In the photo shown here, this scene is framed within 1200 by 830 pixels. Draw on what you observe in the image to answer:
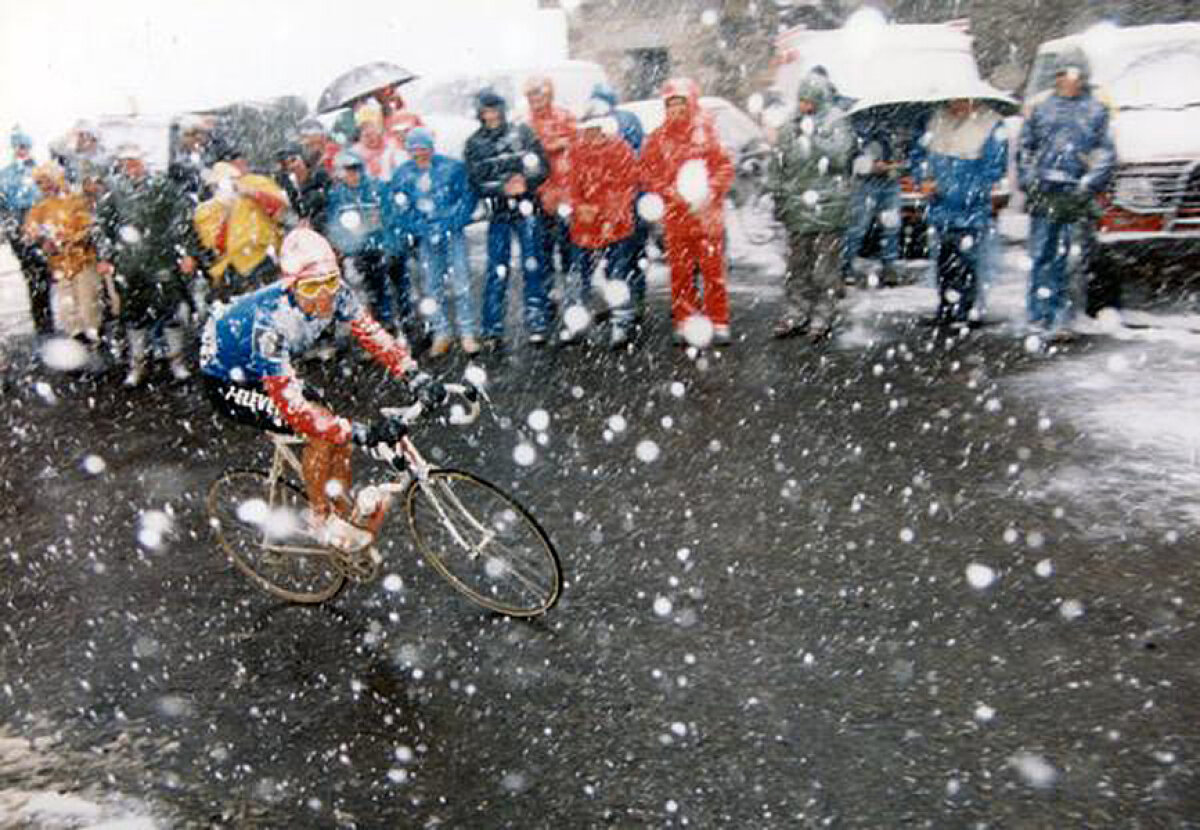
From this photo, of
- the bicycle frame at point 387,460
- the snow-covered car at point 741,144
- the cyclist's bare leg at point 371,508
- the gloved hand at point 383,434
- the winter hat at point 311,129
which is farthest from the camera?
the snow-covered car at point 741,144

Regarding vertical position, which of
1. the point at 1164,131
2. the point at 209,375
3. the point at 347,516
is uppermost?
the point at 1164,131

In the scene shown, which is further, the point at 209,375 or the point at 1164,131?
the point at 1164,131

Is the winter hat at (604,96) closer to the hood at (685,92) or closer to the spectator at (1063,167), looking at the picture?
the hood at (685,92)

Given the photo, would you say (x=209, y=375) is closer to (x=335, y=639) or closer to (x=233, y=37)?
(x=335, y=639)

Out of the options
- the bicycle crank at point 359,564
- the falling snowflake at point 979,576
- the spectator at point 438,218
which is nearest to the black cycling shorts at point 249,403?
the bicycle crank at point 359,564

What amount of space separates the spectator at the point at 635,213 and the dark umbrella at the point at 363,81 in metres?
2.17

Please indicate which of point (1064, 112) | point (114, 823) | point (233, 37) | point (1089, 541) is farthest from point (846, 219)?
point (233, 37)

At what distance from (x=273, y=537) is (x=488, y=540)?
1.33 m

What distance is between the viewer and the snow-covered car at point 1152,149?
8.34 meters

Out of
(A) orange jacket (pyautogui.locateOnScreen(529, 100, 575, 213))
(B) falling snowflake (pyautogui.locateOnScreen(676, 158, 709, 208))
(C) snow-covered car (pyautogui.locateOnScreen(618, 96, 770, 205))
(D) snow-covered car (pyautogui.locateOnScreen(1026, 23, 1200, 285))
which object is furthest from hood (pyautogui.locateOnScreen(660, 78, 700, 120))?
(C) snow-covered car (pyautogui.locateOnScreen(618, 96, 770, 205))

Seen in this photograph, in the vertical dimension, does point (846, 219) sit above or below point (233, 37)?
below

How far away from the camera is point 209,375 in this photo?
5.03 m

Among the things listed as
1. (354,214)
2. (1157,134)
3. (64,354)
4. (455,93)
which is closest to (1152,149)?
(1157,134)

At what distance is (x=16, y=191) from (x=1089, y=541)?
39.2 feet
